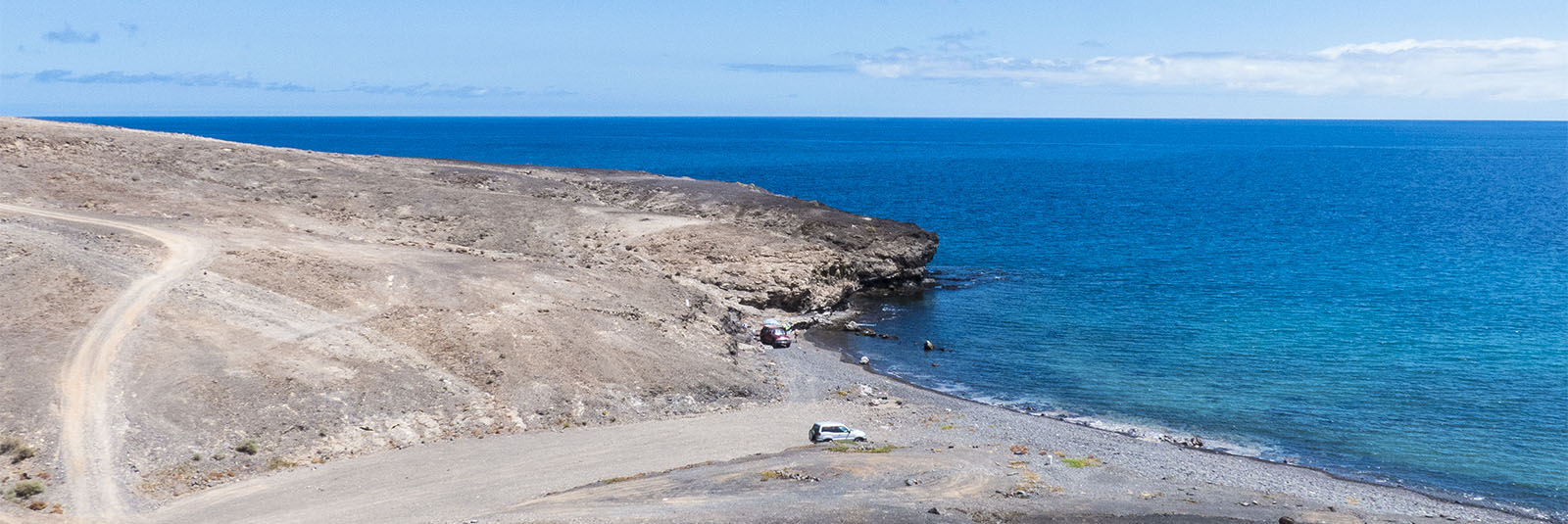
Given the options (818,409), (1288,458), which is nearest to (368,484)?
(818,409)

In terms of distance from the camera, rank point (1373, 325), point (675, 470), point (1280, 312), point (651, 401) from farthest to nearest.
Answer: point (1280, 312) < point (1373, 325) < point (651, 401) < point (675, 470)

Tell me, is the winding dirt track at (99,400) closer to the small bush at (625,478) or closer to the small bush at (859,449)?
the small bush at (625,478)

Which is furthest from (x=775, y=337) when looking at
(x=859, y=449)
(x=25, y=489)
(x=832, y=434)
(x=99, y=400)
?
(x=25, y=489)

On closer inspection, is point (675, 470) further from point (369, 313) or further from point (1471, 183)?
point (1471, 183)

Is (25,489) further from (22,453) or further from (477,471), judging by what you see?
(477,471)

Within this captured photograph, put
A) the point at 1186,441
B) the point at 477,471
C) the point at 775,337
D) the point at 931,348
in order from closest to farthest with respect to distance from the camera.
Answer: the point at 477,471 < the point at 1186,441 < the point at 775,337 < the point at 931,348

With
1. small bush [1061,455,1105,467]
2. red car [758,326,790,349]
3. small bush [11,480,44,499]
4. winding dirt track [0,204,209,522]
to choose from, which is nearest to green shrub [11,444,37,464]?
winding dirt track [0,204,209,522]

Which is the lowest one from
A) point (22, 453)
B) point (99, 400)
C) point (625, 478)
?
point (625, 478)

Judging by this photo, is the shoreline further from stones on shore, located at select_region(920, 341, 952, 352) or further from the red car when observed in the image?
stones on shore, located at select_region(920, 341, 952, 352)
